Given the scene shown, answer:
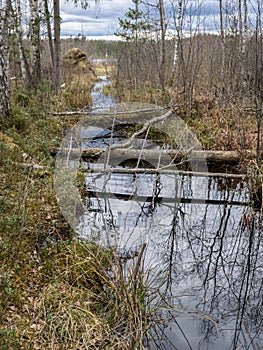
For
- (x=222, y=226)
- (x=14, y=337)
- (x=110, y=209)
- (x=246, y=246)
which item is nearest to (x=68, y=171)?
(x=110, y=209)

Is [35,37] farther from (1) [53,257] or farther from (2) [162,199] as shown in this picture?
(1) [53,257]

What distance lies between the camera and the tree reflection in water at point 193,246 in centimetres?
345

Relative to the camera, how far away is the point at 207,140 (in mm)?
7969

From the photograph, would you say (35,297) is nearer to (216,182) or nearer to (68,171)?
(68,171)

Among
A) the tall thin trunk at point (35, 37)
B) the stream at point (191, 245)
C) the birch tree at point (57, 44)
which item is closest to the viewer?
the stream at point (191, 245)

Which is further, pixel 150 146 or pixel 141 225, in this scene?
pixel 150 146

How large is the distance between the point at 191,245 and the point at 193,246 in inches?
1.2

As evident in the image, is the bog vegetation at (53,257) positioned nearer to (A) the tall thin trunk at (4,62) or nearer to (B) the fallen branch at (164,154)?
(A) the tall thin trunk at (4,62)

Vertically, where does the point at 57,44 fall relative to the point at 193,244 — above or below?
above

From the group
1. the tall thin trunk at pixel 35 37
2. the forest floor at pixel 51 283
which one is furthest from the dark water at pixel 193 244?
the tall thin trunk at pixel 35 37

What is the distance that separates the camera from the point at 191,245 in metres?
4.78

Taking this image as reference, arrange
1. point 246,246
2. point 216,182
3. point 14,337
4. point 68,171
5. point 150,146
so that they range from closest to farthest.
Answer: point 14,337, point 246,246, point 68,171, point 216,182, point 150,146

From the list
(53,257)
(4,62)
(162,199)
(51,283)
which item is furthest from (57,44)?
(51,283)

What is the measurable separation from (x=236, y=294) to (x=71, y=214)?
88.6 inches
